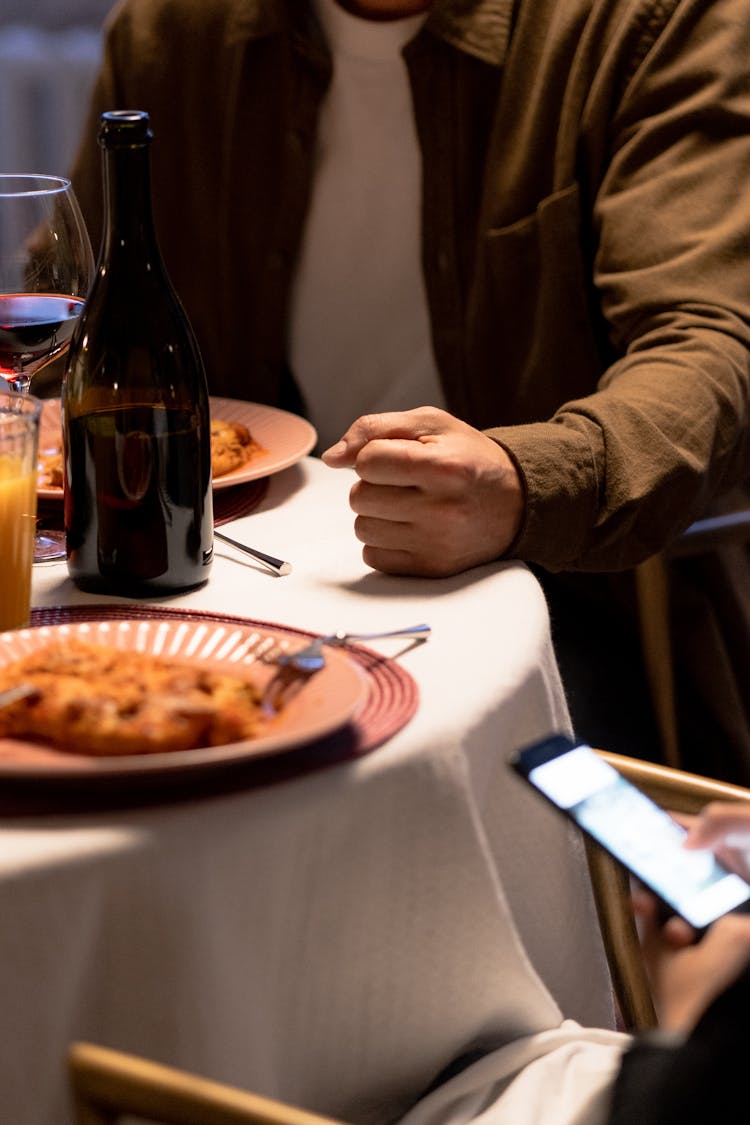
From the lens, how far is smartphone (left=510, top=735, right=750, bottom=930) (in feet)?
2.35

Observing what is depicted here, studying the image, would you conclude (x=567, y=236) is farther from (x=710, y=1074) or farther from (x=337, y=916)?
(x=710, y=1074)

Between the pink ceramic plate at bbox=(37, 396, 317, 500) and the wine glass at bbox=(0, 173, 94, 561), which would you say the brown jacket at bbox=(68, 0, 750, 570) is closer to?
the pink ceramic plate at bbox=(37, 396, 317, 500)

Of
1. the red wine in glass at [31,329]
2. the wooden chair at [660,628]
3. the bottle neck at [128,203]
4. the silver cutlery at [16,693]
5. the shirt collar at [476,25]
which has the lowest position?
the wooden chair at [660,628]

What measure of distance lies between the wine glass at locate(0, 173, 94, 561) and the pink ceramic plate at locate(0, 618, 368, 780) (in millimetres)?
257

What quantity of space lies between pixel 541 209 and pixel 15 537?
36.3 inches

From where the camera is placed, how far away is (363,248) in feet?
5.91

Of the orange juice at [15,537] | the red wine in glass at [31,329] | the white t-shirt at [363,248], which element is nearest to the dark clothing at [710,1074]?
the orange juice at [15,537]

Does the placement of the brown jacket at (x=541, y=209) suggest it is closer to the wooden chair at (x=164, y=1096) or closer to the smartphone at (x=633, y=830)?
the smartphone at (x=633, y=830)

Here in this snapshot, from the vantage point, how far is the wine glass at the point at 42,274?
3.54 feet

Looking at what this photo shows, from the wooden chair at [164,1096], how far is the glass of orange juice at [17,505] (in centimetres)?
33

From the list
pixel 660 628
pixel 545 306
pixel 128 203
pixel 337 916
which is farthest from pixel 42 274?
pixel 660 628

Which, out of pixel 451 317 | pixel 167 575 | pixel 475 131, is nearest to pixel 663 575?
pixel 451 317

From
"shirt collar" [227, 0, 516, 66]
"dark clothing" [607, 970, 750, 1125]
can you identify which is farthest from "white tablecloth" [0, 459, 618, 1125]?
"shirt collar" [227, 0, 516, 66]

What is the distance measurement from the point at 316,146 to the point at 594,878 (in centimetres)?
110
